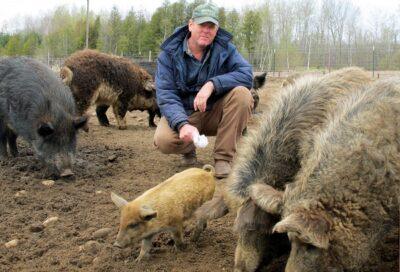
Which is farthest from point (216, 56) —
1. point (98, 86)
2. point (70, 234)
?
point (98, 86)

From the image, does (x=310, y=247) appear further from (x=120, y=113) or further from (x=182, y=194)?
(x=120, y=113)

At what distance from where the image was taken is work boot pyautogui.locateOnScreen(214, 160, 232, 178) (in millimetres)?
6584

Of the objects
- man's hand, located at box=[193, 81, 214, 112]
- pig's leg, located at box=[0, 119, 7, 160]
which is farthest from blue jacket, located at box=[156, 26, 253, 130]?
pig's leg, located at box=[0, 119, 7, 160]

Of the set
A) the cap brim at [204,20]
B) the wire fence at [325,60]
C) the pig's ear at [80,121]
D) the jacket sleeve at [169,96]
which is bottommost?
the pig's ear at [80,121]

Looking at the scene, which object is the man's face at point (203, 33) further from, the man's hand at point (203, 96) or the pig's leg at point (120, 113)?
the pig's leg at point (120, 113)

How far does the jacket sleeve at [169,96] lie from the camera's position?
20.1ft

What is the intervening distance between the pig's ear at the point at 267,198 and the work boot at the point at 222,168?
9.65ft

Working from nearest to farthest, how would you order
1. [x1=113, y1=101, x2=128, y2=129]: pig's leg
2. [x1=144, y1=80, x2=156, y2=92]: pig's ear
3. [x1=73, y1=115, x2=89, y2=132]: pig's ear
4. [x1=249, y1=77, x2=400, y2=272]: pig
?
[x1=249, y1=77, x2=400, y2=272]: pig → [x1=73, y1=115, x2=89, y2=132]: pig's ear → [x1=113, y1=101, x2=128, y2=129]: pig's leg → [x1=144, y1=80, x2=156, y2=92]: pig's ear

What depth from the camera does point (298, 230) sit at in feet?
9.63

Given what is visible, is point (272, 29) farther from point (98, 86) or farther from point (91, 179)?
point (91, 179)

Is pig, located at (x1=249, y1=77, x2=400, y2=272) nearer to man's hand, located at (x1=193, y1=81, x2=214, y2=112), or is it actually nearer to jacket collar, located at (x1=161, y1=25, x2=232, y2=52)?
man's hand, located at (x1=193, y1=81, x2=214, y2=112)

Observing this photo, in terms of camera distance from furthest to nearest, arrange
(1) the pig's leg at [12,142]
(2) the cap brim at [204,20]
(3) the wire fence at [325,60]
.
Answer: (3) the wire fence at [325,60] < (1) the pig's leg at [12,142] < (2) the cap brim at [204,20]

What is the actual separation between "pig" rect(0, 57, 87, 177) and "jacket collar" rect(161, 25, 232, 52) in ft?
5.07

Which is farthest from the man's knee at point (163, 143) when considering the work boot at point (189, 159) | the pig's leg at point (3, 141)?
the pig's leg at point (3, 141)
